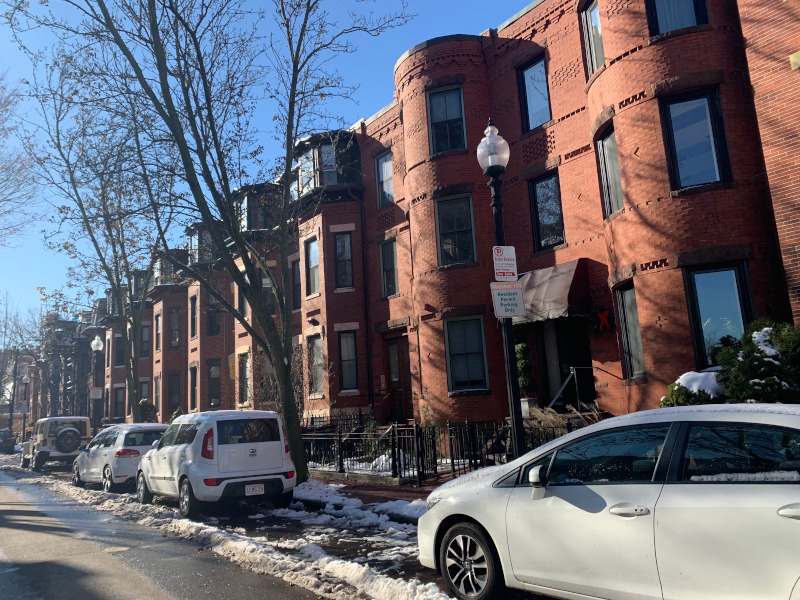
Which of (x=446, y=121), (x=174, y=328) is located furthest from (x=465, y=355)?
(x=174, y=328)

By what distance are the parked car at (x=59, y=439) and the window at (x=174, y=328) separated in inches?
517

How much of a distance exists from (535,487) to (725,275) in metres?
8.34

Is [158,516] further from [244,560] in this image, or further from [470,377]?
[470,377]

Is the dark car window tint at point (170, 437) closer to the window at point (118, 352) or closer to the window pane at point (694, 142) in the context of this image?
the window pane at point (694, 142)

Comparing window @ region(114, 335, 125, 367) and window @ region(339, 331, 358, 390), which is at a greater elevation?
window @ region(114, 335, 125, 367)

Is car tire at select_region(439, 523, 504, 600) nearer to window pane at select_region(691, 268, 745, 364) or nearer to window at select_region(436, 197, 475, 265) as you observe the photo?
window pane at select_region(691, 268, 745, 364)

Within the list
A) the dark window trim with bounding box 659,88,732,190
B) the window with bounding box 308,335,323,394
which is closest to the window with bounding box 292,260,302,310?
the window with bounding box 308,335,323,394

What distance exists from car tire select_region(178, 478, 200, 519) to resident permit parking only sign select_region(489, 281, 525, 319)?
6.02 m

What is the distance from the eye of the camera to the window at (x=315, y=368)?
74.4 ft

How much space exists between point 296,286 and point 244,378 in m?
5.34

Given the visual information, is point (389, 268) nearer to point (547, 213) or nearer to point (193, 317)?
point (547, 213)

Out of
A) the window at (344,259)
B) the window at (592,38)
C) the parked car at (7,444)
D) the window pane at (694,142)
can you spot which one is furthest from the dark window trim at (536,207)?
the parked car at (7,444)

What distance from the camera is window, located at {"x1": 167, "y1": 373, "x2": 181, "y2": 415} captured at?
36.2 meters

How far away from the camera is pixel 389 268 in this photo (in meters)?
21.5
